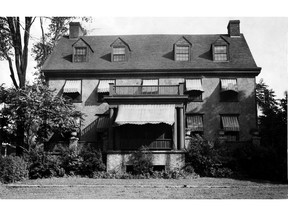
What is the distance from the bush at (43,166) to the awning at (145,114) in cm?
461

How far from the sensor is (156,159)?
22.5 meters

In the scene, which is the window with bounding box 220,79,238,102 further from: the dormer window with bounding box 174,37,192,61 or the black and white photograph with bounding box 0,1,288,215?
the dormer window with bounding box 174,37,192,61

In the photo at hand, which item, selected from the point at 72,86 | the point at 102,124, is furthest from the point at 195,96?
the point at 72,86

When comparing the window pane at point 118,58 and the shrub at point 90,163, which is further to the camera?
the window pane at point 118,58

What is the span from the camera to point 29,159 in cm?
2181

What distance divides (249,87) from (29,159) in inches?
711

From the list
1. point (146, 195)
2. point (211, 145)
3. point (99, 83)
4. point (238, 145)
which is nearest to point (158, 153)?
point (211, 145)

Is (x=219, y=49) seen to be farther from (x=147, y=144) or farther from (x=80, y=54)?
(x=80, y=54)

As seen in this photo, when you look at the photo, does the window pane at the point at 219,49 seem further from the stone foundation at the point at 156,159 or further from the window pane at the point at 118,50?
the stone foundation at the point at 156,159

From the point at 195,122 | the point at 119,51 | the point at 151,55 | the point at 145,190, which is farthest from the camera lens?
the point at 151,55

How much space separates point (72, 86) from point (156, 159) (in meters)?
10.9

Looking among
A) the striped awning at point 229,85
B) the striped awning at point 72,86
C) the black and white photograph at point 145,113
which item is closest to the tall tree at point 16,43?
the black and white photograph at point 145,113

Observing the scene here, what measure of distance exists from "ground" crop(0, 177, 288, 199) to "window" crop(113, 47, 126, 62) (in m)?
13.7

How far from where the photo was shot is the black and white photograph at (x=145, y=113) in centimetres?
1745
